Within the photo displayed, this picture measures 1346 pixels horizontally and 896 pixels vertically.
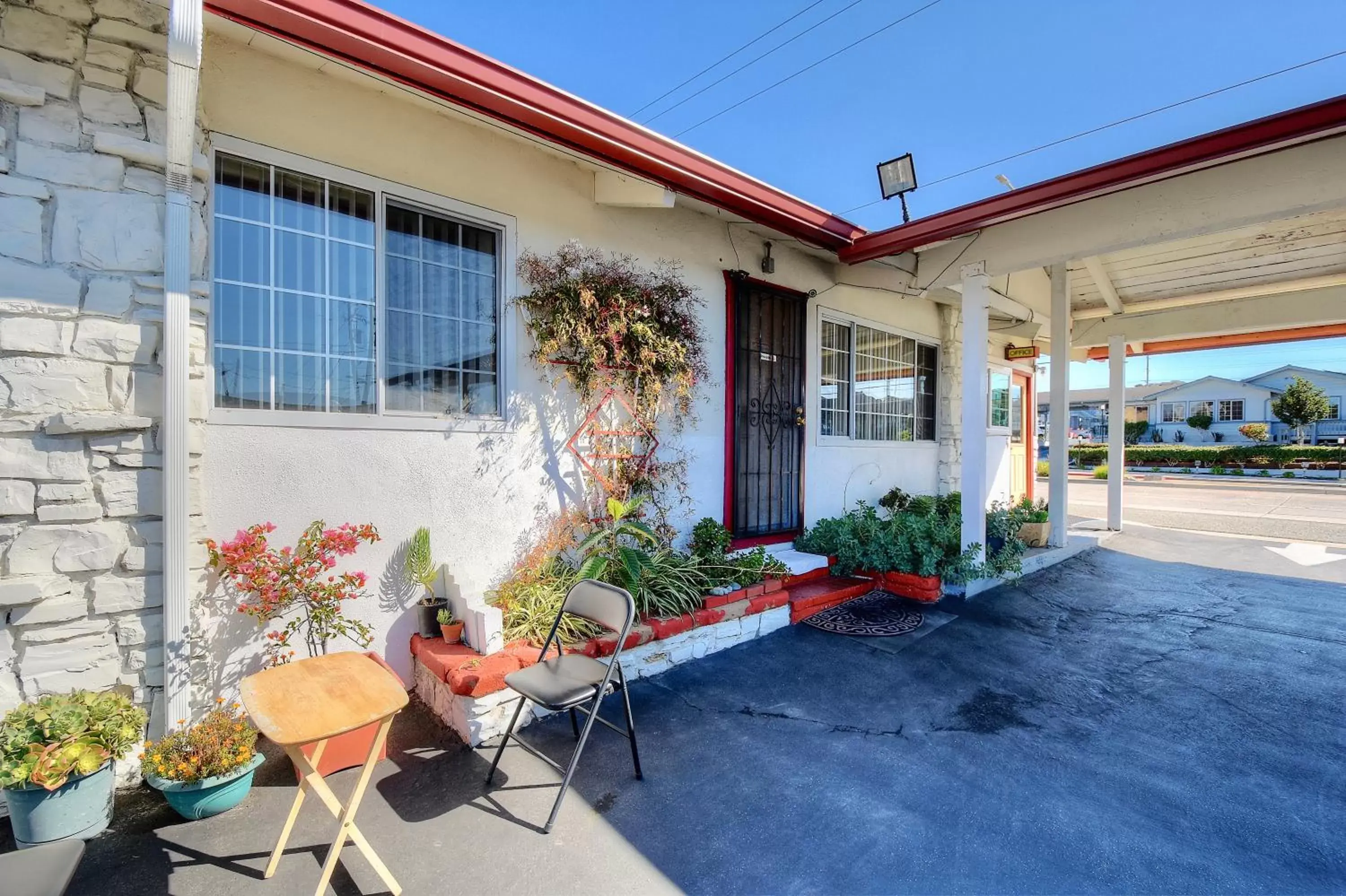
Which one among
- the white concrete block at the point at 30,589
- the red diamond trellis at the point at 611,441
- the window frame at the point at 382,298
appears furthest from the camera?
the red diamond trellis at the point at 611,441

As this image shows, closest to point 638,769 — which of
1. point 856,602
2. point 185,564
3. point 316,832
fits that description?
point 316,832

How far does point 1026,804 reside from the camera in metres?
2.28

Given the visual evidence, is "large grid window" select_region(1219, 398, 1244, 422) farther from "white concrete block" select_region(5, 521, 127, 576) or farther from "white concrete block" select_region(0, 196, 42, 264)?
"white concrete block" select_region(0, 196, 42, 264)

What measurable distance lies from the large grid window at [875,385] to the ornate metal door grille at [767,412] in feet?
1.72

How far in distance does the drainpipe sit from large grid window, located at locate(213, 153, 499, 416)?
0.42m

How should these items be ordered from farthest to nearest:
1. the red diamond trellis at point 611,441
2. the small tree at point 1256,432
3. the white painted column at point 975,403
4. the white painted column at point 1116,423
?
the small tree at point 1256,432 → the white painted column at point 1116,423 → the white painted column at point 975,403 → the red diamond trellis at point 611,441

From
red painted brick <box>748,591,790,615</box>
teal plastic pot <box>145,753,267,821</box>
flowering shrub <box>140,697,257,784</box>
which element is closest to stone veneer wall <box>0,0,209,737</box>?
flowering shrub <box>140,697,257,784</box>

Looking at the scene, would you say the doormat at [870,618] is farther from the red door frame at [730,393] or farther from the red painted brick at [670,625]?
the red painted brick at [670,625]

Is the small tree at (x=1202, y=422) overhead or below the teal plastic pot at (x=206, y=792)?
overhead

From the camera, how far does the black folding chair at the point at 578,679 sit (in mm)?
2240

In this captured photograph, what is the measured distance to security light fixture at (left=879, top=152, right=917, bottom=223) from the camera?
211 inches

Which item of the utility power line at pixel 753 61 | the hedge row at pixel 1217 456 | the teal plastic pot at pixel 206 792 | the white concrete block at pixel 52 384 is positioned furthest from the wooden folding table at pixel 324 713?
the hedge row at pixel 1217 456

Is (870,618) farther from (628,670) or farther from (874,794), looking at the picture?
(874,794)

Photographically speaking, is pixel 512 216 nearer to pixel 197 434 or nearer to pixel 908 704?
pixel 197 434
